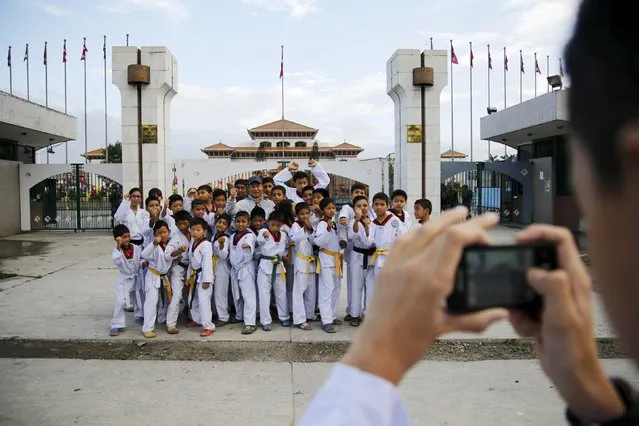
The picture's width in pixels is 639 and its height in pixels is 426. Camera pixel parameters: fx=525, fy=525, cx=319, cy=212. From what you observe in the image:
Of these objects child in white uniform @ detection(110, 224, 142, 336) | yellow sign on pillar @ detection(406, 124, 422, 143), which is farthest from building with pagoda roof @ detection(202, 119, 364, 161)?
child in white uniform @ detection(110, 224, 142, 336)

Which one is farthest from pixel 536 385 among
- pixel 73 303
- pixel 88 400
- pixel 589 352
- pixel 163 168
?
pixel 163 168

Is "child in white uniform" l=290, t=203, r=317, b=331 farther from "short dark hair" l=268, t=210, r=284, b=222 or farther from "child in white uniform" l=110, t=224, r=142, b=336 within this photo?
"child in white uniform" l=110, t=224, r=142, b=336

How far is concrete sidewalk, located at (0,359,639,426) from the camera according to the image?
3.30 metres

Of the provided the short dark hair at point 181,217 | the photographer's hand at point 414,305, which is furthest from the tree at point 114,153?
the photographer's hand at point 414,305

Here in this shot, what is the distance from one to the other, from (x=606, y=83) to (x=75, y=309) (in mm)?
6595

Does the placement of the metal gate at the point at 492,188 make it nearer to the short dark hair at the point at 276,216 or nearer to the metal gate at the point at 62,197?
the metal gate at the point at 62,197

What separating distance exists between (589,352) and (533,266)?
176 millimetres

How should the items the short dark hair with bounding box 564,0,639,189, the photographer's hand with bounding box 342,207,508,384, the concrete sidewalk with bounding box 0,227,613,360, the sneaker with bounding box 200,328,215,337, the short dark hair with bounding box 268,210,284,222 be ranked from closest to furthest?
the short dark hair with bounding box 564,0,639,189
the photographer's hand with bounding box 342,207,508,384
the concrete sidewalk with bounding box 0,227,613,360
the sneaker with bounding box 200,328,215,337
the short dark hair with bounding box 268,210,284,222

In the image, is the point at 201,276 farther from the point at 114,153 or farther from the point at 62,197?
the point at 114,153

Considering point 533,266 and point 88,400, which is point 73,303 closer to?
point 88,400

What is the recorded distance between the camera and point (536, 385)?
12.5 feet

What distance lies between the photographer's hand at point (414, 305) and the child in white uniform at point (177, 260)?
497cm

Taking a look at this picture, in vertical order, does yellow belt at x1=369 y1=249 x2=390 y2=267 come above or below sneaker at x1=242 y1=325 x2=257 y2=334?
above

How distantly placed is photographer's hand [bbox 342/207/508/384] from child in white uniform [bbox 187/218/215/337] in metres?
4.90
